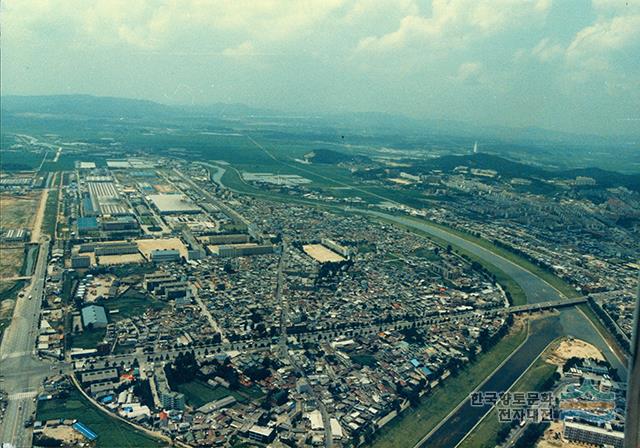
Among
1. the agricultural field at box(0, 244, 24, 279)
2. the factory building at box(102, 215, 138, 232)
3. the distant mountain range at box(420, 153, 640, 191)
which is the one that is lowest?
the agricultural field at box(0, 244, 24, 279)

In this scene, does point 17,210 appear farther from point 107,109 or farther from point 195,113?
point 195,113

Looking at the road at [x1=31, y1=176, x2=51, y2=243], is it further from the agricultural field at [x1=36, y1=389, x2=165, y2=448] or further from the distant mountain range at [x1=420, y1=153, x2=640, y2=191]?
the distant mountain range at [x1=420, y1=153, x2=640, y2=191]

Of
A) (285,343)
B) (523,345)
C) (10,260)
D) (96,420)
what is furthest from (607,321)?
(10,260)

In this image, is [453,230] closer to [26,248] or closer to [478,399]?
[478,399]

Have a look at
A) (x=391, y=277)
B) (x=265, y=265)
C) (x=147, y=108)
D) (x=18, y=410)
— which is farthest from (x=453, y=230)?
(x=147, y=108)

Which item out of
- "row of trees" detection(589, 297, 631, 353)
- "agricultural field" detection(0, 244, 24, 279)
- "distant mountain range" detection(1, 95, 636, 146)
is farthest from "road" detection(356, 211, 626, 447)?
"distant mountain range" detection(1, 95, 636, 146)

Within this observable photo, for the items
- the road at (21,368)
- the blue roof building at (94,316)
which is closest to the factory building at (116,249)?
the road at (21,368)

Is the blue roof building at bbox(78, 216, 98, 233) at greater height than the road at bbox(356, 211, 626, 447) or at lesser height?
greater
